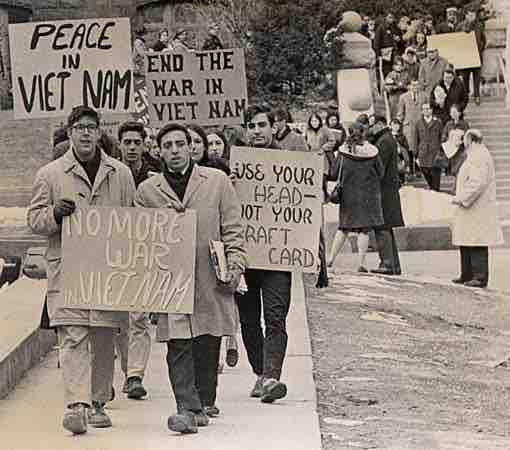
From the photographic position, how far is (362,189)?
17562mm

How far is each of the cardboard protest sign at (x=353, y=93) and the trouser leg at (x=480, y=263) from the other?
37.3 feet

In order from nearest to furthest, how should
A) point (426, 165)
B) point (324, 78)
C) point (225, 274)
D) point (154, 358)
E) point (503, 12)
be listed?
point (225, 274)
point (154, 358)
point (426, 165)
point (324, 78)
point (503, 12)

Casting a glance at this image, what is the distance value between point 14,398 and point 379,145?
7802 millimetres

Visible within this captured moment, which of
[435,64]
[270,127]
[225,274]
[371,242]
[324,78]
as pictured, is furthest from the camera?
[324,78]

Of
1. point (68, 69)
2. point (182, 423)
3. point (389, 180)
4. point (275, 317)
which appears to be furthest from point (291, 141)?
point (389, 180)

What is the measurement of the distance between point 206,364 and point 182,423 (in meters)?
0.48

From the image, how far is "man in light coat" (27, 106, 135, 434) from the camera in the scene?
30.5 feet

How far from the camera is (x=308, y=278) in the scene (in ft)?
56.9

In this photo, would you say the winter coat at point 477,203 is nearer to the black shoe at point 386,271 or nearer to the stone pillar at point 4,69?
the black shoe at point 386,271

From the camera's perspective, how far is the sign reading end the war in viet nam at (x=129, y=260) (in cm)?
931

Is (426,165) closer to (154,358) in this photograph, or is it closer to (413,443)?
(154,358)

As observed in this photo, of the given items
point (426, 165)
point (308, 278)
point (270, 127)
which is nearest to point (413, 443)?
point (270, 127)

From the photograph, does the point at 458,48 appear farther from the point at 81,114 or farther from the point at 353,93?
the point at 81,114

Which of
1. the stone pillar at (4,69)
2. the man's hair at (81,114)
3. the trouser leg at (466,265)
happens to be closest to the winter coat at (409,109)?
the trouser leg at (466,265)
